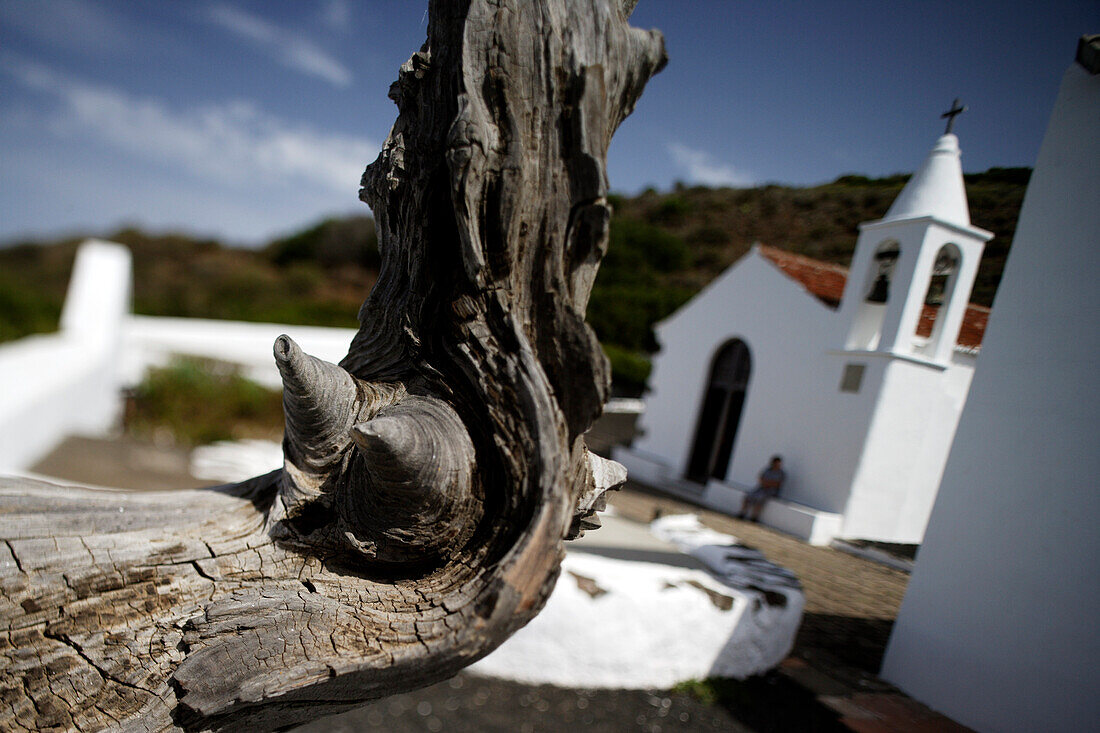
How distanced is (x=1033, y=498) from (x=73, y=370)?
927 cm

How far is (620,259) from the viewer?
549 centimetres

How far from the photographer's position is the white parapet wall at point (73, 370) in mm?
5477

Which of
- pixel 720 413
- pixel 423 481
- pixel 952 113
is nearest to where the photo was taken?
pixel 423 481

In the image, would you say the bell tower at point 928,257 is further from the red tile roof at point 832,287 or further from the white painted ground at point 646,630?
the white painted ground at point 646,630

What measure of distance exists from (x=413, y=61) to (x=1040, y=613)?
119 inches

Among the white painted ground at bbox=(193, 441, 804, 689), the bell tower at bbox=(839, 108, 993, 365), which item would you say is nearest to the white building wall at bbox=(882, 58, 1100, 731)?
the bell tower at bbox=(839, 108, 993, 365)

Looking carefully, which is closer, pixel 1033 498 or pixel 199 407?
pixel 1033 498

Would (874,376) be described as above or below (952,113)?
below

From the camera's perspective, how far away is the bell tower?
2.87 meters

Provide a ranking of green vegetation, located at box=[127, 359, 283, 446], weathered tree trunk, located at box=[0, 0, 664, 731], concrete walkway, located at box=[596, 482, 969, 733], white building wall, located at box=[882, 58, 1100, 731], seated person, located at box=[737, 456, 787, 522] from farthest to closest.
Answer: green vegetation, located at box=[127, 359, 283, 446] < seated person, located at box=[737, 456, 787, 522] < concrete walkway, located at box=[596, 482, 969, 733] < white building wall, located at box=[882, 58, 1100, 731] < weathered tree trunk, located at box=[0, 0, 664, 731]

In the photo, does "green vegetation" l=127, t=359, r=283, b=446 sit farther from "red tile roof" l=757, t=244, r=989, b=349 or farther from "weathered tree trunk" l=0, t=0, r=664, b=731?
"weathered tree trunk" l=0, t=0, r=664, b=731

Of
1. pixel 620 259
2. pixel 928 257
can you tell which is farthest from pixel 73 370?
pixel 928 257

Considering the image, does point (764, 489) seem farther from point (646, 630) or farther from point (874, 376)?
point (646, 630)

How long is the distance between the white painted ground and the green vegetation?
6.31 m
